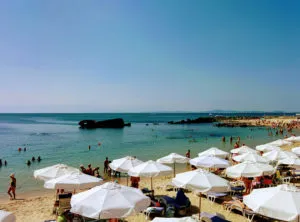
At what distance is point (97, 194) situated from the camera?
616cm

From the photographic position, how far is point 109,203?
5.80 m

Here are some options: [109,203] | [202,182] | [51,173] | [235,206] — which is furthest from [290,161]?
[51,173]

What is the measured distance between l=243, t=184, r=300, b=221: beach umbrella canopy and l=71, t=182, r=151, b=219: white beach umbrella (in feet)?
9.08

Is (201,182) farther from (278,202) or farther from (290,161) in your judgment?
(290,161)

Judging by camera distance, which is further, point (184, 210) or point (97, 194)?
point (184, 210)

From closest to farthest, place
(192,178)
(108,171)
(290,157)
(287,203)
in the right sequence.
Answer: (287,203)
(192,178)
(290,157)
(108,171)

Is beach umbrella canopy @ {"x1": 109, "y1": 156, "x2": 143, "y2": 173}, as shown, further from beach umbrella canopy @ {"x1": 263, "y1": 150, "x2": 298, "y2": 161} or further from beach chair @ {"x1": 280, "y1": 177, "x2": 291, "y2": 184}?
beach chair @ {"x1": 280, "y1": 177, "x2": 291, "y2": 184}

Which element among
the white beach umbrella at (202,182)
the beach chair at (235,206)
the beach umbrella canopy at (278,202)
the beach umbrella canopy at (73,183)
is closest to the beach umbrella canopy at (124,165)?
the beach umbrella canopy at (73,183)

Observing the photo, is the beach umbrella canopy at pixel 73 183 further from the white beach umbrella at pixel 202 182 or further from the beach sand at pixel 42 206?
the white beach umbrella at pixel 202 182

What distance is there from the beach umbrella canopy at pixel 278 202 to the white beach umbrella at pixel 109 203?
2768mm

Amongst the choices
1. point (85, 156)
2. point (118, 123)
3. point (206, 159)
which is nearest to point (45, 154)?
point (85, 156)

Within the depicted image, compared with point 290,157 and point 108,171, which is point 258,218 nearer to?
point 290,157

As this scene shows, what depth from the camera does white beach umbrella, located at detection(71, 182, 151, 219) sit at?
5.63 meters

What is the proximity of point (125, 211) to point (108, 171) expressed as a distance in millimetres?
12190
